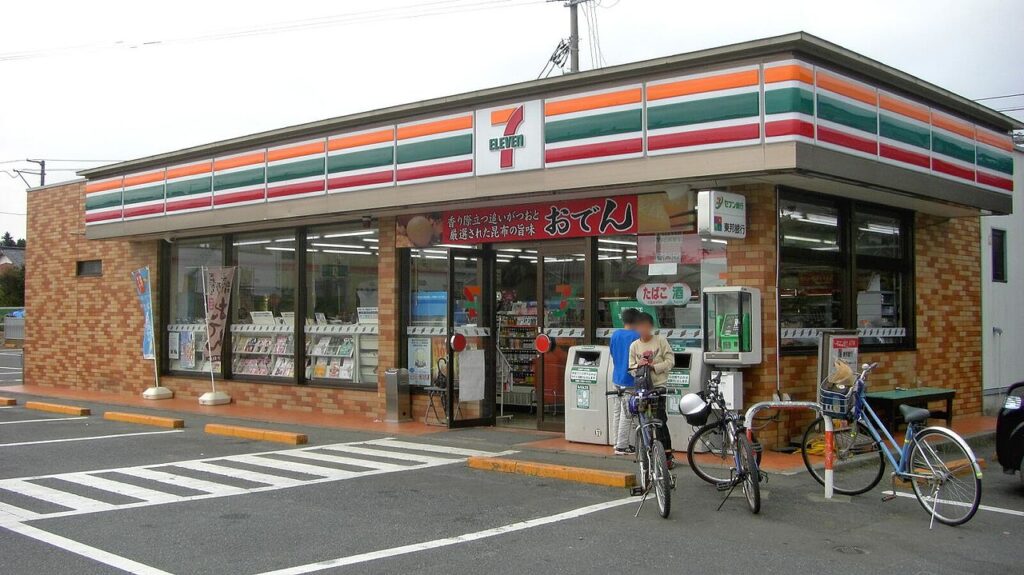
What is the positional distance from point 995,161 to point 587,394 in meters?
7.06

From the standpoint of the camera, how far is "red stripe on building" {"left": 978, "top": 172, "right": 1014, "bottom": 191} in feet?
41.6

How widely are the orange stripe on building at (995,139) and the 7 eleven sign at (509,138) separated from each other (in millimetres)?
6393

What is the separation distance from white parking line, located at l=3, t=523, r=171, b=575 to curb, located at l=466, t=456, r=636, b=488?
14.3ft

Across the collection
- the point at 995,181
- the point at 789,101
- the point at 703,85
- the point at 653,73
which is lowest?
the point at 995,181

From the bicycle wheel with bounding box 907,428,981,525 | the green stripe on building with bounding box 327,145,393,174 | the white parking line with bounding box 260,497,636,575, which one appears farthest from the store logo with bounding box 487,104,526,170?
the bicycle wheel with bounding box 907,428,981,525

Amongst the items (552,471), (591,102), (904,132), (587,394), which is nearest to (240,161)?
(591,102)

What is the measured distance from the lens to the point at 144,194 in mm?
17297

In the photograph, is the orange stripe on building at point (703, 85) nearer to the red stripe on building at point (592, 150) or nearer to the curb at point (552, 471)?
the red stripe on building at point (592, 150)

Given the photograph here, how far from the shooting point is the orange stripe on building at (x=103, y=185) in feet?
58.8

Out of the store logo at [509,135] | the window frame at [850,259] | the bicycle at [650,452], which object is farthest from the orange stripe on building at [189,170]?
the bicycle at [650,452]

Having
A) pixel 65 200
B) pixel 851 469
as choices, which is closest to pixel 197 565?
pixel 851 469

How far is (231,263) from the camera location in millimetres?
17109

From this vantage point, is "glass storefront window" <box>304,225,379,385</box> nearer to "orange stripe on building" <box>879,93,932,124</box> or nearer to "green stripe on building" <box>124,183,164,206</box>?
"green stripe on building" <box>124,183,164,206</box>

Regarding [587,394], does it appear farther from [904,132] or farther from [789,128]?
[904,132]
